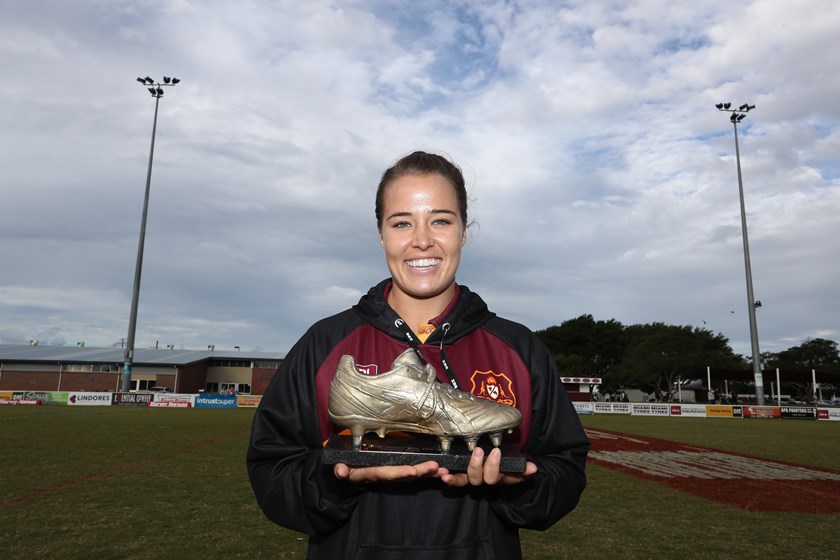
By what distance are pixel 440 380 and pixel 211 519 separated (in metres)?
6.54

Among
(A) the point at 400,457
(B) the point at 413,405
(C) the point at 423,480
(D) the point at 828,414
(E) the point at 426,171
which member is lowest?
(D) the point at 828,414

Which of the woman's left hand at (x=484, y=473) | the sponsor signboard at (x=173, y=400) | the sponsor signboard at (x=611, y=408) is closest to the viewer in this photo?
the woman's left hand at (x=484, y=473)

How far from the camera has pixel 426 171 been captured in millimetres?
2504

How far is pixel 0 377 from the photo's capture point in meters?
50.4

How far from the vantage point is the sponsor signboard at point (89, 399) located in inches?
1332

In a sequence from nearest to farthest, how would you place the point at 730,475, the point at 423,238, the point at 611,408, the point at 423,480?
1. the point at 423,480
2. the point at 423,238
3. the point at 730,475
4. the point at 611,408

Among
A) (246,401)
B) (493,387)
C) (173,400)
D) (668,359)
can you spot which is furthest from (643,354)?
(493,387)

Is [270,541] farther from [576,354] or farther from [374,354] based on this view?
[576,354]

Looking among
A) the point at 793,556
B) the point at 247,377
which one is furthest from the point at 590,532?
the point at 247,377

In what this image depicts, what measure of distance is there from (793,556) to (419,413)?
22.3ft

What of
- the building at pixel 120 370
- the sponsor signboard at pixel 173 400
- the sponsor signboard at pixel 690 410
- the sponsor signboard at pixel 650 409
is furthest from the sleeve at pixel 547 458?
the building at pixel 120 370

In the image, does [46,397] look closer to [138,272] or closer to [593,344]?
[138,272]

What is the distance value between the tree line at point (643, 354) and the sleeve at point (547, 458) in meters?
53.5

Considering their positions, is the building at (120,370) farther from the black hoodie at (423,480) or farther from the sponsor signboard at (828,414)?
the black hoodie at (423,480)
